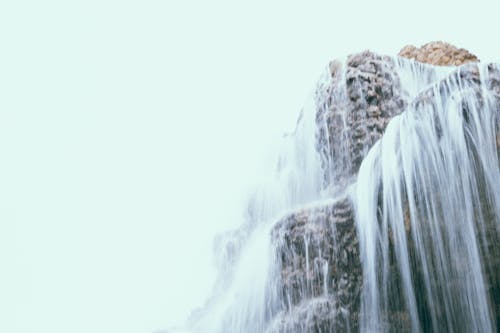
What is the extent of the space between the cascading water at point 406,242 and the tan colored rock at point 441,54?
785 cm

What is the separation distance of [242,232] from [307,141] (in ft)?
10.1

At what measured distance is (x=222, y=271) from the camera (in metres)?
16.0

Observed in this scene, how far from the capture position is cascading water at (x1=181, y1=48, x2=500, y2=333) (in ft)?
26.5

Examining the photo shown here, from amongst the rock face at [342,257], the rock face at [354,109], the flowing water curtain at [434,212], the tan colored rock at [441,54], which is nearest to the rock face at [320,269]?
the rock face at [342,257]

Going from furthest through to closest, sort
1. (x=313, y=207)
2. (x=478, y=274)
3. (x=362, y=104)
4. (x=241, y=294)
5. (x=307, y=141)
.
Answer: (x=307, y=141) < (x=362, y=104) < (x=241, y=294) < (x=313, y=207) < (x=478, y=274)

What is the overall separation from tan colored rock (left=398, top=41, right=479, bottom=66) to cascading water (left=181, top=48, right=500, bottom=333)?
785cm

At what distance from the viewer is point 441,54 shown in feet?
57.3

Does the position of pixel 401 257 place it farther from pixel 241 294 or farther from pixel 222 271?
pixel 222 271

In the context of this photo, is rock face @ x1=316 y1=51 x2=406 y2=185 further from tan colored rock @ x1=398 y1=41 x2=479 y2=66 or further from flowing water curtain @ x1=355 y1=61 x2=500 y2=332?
flowing water curtain @ x1=355 y1=61 x2=500 y2=332

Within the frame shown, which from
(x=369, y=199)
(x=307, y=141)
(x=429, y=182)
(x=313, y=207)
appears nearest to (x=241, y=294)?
(x=313, y=207)

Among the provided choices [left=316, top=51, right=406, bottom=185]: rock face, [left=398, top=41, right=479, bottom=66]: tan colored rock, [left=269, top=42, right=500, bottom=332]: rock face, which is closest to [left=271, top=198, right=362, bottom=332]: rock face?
[left=269, top=42, right=500, bottom=332]: rock face

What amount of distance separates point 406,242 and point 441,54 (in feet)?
34.4

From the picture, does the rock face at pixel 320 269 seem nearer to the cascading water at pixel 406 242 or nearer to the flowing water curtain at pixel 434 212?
the cascading water at pixel 406 242

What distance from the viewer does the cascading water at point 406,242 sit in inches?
318
